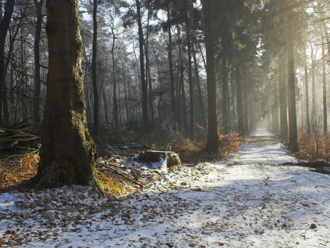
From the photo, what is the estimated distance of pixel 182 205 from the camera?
16.4ft

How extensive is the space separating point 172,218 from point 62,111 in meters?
3.03

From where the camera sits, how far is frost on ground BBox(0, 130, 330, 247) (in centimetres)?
317

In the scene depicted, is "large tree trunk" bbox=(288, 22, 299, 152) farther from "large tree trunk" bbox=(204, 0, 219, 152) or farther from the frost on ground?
the frost on ground

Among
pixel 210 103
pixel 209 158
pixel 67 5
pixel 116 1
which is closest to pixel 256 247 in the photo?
pixel 67 5

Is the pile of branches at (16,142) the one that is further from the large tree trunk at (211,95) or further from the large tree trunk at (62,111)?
the large tree trunk at (211,95)

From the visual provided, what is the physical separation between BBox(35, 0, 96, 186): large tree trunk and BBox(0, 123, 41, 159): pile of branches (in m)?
1.52

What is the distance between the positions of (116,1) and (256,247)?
2275cm

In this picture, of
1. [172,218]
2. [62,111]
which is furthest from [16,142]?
[172,218]

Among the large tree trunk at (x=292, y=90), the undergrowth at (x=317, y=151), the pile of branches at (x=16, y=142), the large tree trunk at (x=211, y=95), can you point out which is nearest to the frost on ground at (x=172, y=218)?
the pile of branches at (x=16, y=142)

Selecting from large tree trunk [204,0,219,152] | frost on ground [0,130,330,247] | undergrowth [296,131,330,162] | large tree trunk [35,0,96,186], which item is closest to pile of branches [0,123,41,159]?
large tree trunk [35,0,96,186]

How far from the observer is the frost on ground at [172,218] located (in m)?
3.17

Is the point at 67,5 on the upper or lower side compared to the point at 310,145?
upper

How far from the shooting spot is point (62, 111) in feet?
15.4

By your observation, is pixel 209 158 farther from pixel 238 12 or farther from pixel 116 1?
pixel 116 1
